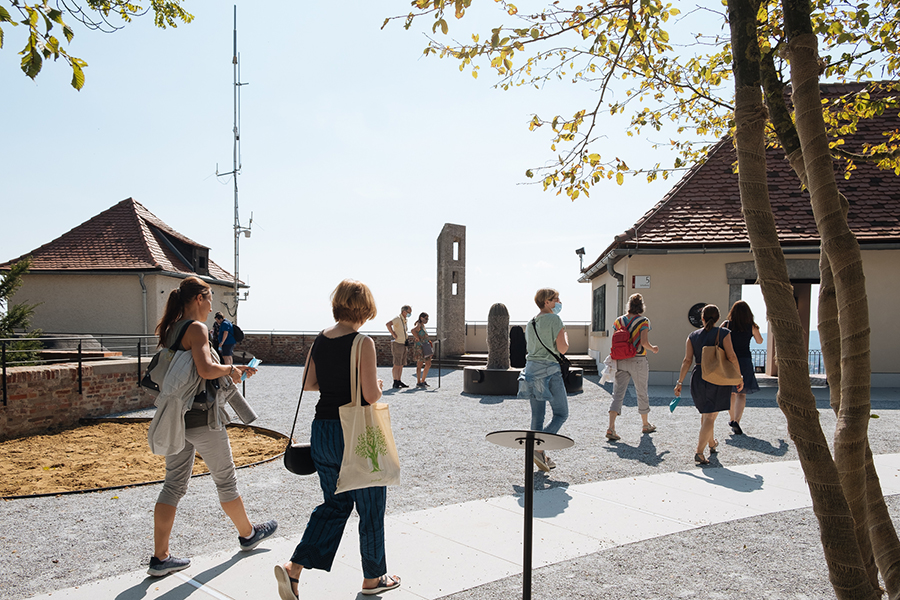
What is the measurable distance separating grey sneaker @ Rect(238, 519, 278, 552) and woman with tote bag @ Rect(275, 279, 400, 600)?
90 centimetres

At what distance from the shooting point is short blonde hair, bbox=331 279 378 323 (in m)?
→ 3.38

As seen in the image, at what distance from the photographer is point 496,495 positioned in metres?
5.43

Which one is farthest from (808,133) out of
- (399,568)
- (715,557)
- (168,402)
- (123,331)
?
(123,331)

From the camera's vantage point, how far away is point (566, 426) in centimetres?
909

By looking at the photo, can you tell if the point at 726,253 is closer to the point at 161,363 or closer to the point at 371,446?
the point at 371,446

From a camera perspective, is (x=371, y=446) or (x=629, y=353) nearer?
(x=371, y=446)

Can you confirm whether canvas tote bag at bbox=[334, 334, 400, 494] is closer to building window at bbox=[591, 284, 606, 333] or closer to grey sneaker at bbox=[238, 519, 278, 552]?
grey sneaker at bbox=[238, 519, 278, 552]

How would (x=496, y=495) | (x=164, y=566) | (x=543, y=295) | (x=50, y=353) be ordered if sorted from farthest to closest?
(x=50, y=353)
(x=543, y=295)
(x=496, y=495)
(x=164, y=566)

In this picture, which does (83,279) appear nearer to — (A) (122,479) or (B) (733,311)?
(A) (122,479)

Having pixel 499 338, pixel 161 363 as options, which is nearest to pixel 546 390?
pixel 161 363

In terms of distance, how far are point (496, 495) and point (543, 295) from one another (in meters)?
2.09

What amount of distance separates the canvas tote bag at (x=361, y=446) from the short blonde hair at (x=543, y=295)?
11.3 ft

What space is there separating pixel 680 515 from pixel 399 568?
7.78ft

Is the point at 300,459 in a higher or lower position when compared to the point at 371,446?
lower
